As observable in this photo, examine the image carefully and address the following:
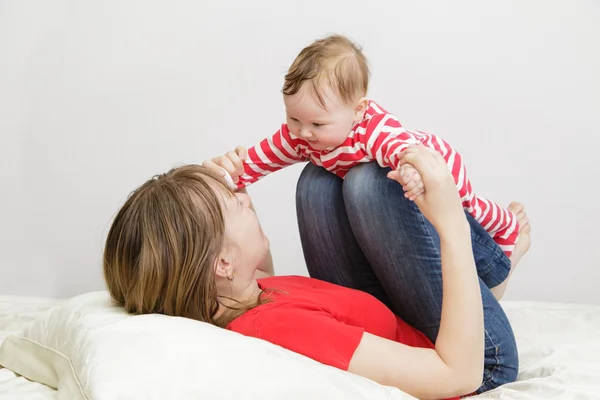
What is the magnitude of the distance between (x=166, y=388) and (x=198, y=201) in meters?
0.36

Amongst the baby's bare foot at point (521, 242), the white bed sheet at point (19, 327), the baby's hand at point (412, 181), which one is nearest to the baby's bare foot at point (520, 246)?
the baby's bare foot at point (521, 242)

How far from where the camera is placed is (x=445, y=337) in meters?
1.25

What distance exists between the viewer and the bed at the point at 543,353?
1336 mm

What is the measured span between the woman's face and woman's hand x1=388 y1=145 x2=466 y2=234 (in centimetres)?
31

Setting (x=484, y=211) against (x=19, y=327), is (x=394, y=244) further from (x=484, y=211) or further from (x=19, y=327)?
(x=19, y=327)

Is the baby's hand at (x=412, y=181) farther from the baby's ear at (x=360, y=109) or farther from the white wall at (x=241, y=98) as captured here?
the white wall at (x=241, y=98)

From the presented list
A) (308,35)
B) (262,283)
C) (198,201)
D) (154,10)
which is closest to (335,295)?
(262,283)

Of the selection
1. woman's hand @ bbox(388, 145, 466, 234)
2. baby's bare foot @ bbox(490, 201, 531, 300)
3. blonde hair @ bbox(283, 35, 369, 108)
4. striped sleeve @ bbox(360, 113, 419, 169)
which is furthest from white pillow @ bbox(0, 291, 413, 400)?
baby's bare foot @ bbox(490, 201, 531, 300)

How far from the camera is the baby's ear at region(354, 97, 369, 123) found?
5.34 feet

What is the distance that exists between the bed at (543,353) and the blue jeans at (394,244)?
8cm

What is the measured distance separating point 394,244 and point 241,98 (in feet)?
4.31

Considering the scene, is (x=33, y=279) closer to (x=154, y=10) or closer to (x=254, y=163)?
(x=154, y=10)

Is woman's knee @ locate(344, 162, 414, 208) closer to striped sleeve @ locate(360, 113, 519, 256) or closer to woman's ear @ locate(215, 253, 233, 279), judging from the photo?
striped sleeve @ locate(360, 113, 519, 256)

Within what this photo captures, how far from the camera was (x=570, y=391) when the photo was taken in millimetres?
1339
